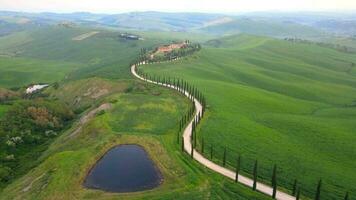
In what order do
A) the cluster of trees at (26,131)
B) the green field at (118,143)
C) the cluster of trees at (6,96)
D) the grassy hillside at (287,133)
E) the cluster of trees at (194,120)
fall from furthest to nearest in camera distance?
the cluster of trees at (6,96)
the cluster of trees at (26,131)
the grassy hillside at (287,133)
the green field at (118,143)
the cluster of trees at (194,120)

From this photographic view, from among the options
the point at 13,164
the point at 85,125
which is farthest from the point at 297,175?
the point at 13,164

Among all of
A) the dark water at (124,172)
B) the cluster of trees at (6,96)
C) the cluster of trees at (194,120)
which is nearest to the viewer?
the cluster of trees at (194,120)

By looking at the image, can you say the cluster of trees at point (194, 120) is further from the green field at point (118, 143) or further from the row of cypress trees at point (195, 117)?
the green field at point (118, 143)

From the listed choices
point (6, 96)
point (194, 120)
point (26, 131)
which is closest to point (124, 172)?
point (194, 120)

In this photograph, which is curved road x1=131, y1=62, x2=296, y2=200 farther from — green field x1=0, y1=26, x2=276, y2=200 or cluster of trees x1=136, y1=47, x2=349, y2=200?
green field x1=0, y1=26, x2=276, y2=200

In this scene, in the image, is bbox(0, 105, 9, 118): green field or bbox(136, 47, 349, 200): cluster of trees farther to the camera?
bbox(0, 105, 9, 118): green field

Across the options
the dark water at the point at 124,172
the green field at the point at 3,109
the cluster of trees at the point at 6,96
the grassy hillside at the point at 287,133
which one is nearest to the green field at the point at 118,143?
the green field at the point at 3,109

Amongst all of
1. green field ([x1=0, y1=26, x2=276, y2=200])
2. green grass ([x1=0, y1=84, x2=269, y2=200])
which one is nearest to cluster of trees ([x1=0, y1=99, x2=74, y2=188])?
green field ([x1=0, y1=26, x2=276, y2=200])
